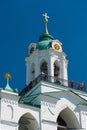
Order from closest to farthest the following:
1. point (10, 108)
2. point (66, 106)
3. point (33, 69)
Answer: point (10, 108) < point (66, 106) < point (33, 69)

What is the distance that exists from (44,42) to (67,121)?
7.20m

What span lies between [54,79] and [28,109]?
4729mm

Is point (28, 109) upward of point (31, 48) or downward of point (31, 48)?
downward

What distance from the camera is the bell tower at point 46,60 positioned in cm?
4141

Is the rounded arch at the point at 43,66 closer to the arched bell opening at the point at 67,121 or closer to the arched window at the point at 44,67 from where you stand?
the arched window at the point at 44,67

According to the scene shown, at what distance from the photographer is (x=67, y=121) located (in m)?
38.9

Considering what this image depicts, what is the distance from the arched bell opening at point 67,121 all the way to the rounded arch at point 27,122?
225 cm

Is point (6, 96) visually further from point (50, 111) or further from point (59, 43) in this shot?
point (59, 43)

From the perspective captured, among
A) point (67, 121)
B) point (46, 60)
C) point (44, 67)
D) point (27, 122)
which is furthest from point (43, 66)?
point (27, 122)

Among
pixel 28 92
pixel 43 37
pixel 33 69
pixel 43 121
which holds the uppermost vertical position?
pixel 43 37

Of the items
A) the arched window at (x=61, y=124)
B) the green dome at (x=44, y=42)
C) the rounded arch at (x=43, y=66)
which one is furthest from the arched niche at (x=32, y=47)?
the arched window at (x=61, y=124)

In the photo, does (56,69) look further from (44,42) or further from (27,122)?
(27,122)

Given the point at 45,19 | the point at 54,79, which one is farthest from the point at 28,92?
the point at 45,19

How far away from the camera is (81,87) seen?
40.2 meters
